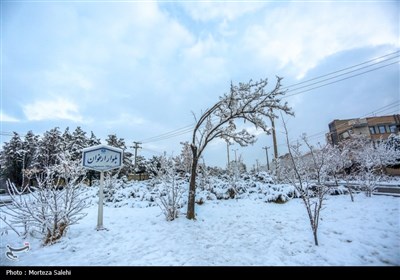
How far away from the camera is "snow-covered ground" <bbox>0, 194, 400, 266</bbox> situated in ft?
13.5

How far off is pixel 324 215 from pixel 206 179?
8.15m

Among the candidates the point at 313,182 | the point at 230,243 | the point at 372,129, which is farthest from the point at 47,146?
the point at 372,129

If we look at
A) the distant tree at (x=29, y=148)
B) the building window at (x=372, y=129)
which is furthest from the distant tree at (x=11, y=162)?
the building window at (x=372, y=129)

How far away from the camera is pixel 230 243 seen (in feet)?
17.4

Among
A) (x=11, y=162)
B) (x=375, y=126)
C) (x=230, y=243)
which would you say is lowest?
(x=230, y=243)

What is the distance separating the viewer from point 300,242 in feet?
16.6

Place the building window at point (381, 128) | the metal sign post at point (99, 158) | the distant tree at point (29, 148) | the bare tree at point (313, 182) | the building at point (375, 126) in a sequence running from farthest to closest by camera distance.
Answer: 1. the building window at point (381, 128)
2. the building at point (375, 126)
3. the distant tree at point (29, 148)
4. the metal sign post at point (99, 158)
5. the bare tree at point (313, 182)

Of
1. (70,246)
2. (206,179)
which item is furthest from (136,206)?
(70,246)

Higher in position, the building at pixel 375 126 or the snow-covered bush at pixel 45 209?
the building at pixel 375 126

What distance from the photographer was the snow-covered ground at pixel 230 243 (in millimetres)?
4121

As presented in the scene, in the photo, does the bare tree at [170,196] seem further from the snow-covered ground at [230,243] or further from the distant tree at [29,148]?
the distant tree at [29,148]

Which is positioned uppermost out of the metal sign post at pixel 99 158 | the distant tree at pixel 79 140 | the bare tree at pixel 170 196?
the distant tree at pixel 79 140

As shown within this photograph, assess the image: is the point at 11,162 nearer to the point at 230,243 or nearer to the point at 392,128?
the point at 230,243
